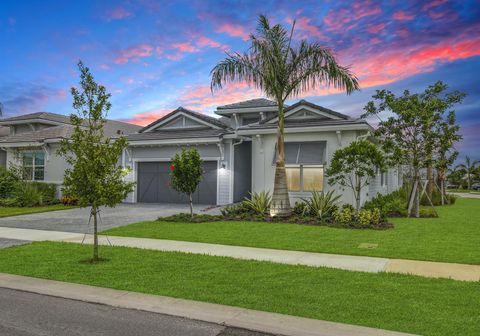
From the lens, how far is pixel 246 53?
17.4 m

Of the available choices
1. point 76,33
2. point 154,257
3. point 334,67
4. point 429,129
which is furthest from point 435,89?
point 76,33

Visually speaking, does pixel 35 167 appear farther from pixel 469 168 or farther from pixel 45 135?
pixel 469 168

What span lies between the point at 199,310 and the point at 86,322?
1603 mm

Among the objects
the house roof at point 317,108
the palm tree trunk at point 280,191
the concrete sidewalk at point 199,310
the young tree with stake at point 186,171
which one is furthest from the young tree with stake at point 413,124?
the concrete sidewalk at point 199,310

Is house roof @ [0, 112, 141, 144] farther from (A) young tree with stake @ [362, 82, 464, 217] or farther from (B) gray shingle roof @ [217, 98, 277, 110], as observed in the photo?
(A) young tree with stake @ [362, 82, 464, 217]

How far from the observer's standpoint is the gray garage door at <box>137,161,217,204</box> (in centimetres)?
2341

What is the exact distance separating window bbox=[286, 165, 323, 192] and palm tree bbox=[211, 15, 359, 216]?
349 centimetres

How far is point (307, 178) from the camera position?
66.6ft

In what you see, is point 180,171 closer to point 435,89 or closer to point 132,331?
point 132,331

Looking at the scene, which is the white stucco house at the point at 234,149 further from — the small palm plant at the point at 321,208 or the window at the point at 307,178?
the small palm plant at the point at 321,208

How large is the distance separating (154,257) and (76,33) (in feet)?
45.5

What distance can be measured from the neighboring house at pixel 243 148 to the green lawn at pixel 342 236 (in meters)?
5.41

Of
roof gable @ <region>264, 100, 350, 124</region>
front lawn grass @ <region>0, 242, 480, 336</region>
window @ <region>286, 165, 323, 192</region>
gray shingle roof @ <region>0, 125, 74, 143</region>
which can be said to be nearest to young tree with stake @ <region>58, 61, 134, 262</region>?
front lawn grass @ <region>0, 242, 480, 336</region>

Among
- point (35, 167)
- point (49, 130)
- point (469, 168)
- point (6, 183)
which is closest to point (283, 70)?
point (6, 183)
